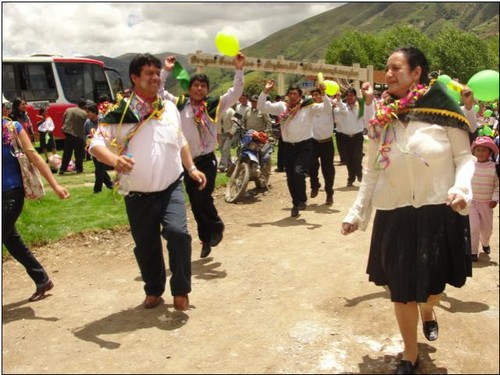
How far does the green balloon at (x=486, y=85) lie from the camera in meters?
2.89

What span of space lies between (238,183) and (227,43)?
4.64 m

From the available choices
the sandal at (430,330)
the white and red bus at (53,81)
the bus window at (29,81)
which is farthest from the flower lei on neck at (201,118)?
the bus window at (29,81)

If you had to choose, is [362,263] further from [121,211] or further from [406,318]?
[121,211]

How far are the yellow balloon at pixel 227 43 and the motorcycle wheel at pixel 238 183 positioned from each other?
430 centimetres

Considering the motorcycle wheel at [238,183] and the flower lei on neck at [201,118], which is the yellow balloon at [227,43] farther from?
the motorcycle wheel at [238,183]

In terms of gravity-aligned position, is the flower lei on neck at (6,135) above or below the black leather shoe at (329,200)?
above

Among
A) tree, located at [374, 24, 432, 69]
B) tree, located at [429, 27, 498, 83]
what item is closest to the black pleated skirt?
tree, located at [429, 27, 498, 83]

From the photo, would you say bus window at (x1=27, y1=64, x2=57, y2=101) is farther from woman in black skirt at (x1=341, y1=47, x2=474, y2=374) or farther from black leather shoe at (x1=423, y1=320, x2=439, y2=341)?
black leather shoe at (x1=423, y1=320, x2=439, y2=341)

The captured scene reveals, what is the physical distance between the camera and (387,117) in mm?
3262

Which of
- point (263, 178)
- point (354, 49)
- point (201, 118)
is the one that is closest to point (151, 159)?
point (201, 118)

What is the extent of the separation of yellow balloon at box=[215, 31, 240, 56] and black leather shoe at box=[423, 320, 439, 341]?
305 cm

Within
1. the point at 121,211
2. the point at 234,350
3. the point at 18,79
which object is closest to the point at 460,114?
the point at 234,350

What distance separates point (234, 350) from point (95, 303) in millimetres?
1716

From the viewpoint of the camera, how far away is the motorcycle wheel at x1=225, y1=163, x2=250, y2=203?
30.9 feet
